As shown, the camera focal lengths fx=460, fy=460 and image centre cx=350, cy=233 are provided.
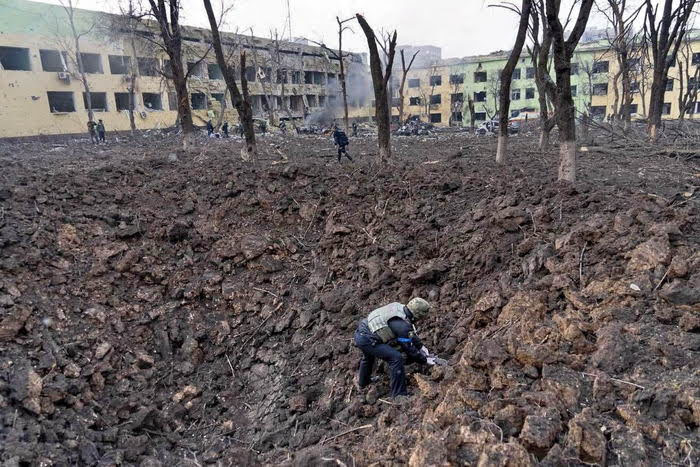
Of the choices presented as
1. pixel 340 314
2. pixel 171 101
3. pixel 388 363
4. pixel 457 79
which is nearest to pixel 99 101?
pixel 171 101

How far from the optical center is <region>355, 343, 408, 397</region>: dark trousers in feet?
14.0

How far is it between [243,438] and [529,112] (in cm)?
5174

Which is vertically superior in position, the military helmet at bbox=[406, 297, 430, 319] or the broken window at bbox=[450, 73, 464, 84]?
the broken window at bbox=[450, 73, 464, 84]

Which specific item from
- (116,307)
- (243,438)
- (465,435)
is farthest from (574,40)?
(116,307)

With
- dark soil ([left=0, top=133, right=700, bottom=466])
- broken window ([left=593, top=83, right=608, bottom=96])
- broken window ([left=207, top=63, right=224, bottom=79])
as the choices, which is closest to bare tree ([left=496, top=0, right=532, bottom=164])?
dark soil ([left=0, top=133, right=700, bottom=466])

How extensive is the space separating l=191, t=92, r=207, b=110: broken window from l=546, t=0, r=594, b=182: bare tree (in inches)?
1351

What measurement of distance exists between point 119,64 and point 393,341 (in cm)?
3475

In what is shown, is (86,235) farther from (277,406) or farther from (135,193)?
(277,406)

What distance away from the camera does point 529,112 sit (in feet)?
163

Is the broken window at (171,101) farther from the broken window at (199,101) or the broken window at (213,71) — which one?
the broken window at (213,71)

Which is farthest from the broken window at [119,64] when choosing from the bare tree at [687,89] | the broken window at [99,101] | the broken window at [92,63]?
the bare tree at [687,89]

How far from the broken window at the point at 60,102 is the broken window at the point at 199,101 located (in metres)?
9.42

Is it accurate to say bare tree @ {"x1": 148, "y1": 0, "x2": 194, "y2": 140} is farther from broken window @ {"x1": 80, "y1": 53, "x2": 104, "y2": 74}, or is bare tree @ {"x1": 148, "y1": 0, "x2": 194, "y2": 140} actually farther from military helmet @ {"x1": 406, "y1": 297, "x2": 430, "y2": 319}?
broken window @ {"x1": 80, "y1": 53, "x2": 104, "y2": 74}

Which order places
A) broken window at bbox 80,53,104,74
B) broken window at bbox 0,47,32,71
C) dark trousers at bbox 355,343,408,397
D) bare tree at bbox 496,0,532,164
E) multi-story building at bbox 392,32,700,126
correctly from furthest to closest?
1. multi-story building at bbox 392,32,700,126
2. broken window at bbox 80,53,104,74
3. broken window at bbox 0,47,32,71
4. bare tree at bbox 496,0,532,164
5. dark trousers at bbox 355,343,408,397
